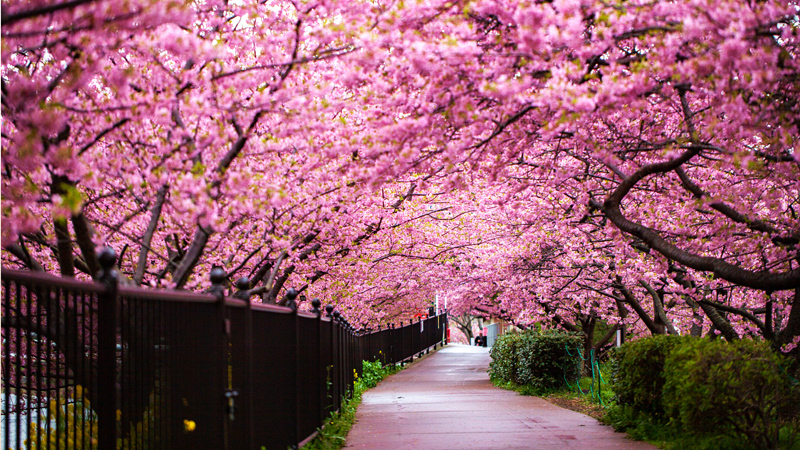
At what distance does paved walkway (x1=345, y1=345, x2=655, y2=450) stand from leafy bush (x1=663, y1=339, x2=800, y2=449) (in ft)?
6.72

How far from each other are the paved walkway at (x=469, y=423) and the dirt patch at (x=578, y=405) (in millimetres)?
321

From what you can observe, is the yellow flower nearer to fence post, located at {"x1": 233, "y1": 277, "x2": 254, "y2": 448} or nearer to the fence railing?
the fence railing

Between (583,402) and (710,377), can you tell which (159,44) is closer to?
(710,377)

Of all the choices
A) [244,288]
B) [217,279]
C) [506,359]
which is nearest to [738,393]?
[244,288]

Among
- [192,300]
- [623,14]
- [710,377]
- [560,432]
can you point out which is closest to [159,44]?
[192,300]

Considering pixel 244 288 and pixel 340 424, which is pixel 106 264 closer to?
pixel 244 288

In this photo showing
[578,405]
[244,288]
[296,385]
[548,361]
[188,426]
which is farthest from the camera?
[548,361]

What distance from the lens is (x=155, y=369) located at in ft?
14.3

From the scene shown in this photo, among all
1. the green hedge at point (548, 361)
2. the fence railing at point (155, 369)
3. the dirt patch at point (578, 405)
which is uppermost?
the fence railing at point (155, 369)

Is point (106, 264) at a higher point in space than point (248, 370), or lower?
higher

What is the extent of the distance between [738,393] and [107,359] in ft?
18.8

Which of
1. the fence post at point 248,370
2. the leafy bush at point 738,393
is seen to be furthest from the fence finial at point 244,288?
the leafy bush at point 738,393

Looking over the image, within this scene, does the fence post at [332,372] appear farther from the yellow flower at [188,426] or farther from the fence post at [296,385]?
the yellow flower at [188,426]

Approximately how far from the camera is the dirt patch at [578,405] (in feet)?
45.5
